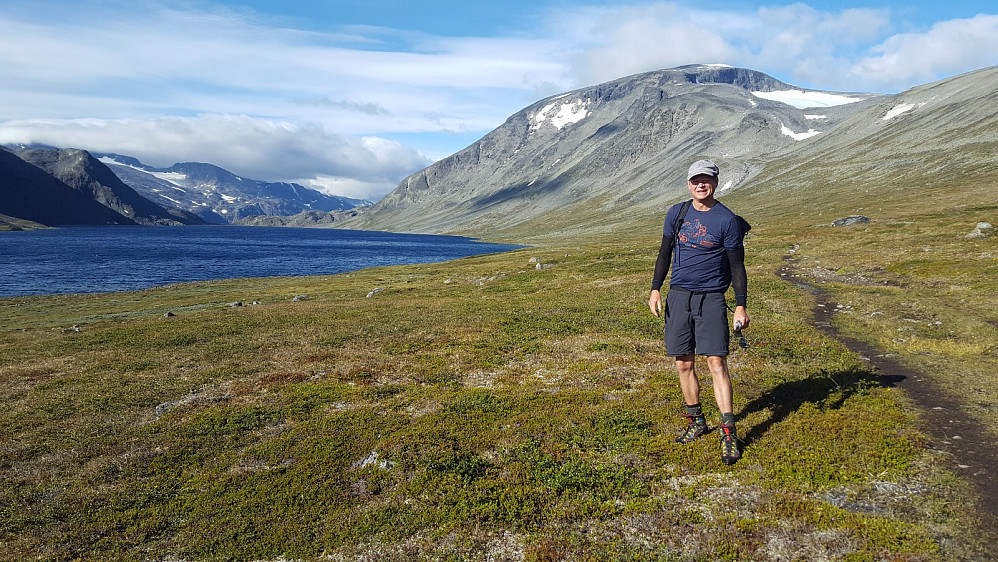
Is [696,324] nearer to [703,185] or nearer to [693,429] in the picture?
[693,429]

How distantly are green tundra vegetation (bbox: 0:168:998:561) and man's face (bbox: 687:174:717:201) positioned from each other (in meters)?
5.81

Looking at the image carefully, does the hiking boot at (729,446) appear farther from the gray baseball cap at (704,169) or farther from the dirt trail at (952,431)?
the gray baseball cap at (704,169)

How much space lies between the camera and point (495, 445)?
12625 millimetres

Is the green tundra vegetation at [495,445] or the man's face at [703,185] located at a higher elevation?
the man's face at [703,185]

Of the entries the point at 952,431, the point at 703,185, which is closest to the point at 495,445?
the point at 703,185

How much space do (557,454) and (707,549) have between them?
13.8 feet

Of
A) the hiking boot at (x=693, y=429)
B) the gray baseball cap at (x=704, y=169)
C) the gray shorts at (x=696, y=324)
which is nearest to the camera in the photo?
the gray baseball cap at (x=704, y=169)

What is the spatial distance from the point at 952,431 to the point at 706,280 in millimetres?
7008

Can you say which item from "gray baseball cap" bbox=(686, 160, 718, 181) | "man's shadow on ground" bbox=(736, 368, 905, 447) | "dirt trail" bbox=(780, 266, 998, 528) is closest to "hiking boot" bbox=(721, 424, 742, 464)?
"man's shadow on ground" bbox=(736, 368, 905, 447)

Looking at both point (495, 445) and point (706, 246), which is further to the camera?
point (495, 445)

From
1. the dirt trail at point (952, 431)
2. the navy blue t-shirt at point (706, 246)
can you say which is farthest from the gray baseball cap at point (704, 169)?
the dirt trail at point (952, 431)

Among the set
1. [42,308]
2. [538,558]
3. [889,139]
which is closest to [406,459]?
[538,558]

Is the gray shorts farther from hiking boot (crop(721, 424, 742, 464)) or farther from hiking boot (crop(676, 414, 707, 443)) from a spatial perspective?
hiking boot (crop(676, 414, 707, 443))

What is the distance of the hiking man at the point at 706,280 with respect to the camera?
10.6m
